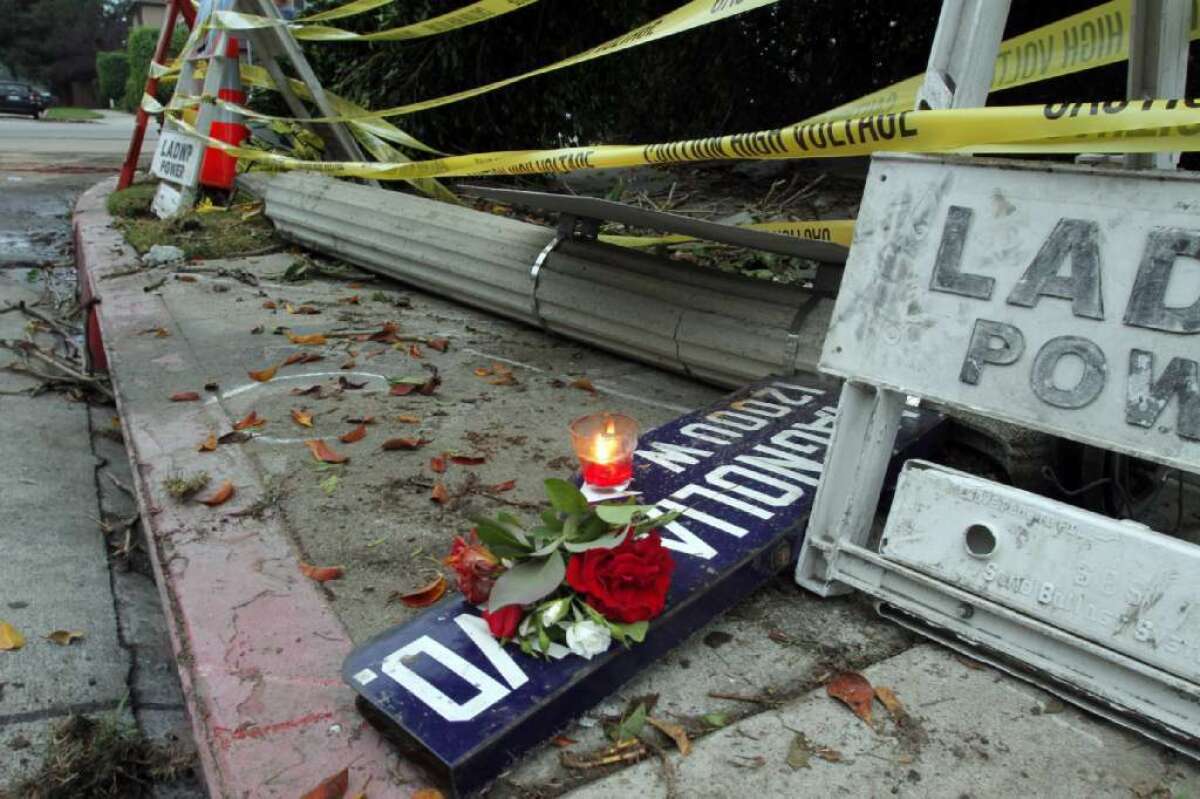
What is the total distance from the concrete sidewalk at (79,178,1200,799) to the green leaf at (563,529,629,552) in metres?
0.31

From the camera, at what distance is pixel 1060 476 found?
2441 millimetres

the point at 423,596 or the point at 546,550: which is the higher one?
the point at 546,550

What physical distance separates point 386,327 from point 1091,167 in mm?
3228

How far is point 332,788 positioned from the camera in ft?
4.93

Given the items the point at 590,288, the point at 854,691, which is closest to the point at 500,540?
the point at 854,691

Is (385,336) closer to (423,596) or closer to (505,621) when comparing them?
(423,596)

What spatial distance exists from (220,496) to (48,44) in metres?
67.5

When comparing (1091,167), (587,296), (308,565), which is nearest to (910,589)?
(1091,167)

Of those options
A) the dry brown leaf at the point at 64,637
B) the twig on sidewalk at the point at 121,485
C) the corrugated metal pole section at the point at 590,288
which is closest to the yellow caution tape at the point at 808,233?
the corrugated metal pole section at the point at 590,288

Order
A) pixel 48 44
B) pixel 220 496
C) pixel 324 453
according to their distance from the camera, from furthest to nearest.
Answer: pixel 48 44 < pixel 324 453 < pixel 220 496

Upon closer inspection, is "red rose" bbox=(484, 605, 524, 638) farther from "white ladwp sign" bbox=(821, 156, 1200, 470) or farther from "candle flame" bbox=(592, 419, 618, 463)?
"white ladwp sign" bbox=(821, 156, 1200, 470)

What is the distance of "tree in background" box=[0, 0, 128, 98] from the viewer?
54.7 meters

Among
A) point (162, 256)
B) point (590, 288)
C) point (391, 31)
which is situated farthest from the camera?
point (391, 31)

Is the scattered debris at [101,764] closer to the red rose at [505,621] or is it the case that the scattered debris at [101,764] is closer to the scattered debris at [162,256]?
the red rose at [505,621]
